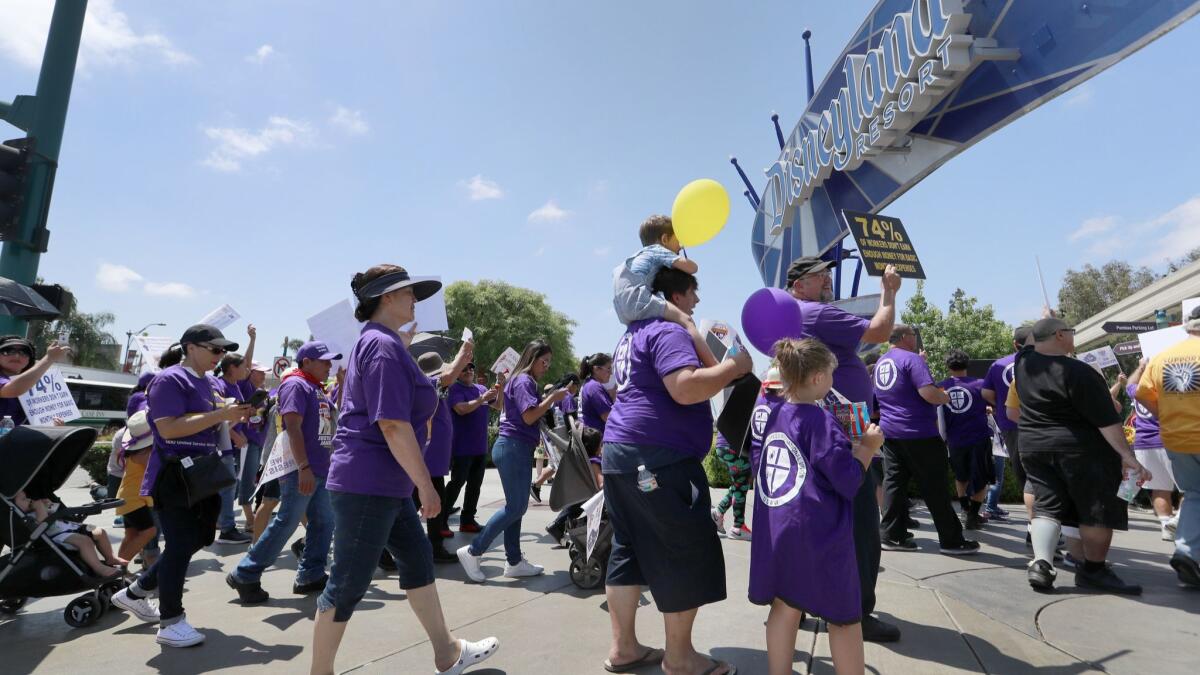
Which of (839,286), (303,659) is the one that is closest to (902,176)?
(839,286)

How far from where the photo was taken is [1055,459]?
423 centimetres

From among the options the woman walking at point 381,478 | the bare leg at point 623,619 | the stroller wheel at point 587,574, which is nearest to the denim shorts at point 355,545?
the woman walking at point 381,478

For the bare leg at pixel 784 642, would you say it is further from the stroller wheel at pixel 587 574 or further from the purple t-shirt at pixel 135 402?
the purple t-shirt at pixel 135 402

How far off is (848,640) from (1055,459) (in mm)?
2985

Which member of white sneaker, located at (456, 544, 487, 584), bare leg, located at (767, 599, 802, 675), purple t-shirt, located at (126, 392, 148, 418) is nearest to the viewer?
bare leg, located at (767, 599, 802, 675)

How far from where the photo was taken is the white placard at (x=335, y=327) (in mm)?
5836

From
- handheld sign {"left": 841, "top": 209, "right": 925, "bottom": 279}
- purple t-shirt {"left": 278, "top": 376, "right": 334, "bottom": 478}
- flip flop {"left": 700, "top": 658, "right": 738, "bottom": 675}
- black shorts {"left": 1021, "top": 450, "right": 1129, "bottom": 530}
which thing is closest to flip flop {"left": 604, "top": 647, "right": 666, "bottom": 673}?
flip flop {"left": 700, "top": 658, "right": 738, "bottom": 675}

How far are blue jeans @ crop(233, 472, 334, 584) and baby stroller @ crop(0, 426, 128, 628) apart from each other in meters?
0.76

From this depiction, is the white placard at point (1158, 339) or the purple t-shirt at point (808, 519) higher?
the white placard at point (1158, 339)

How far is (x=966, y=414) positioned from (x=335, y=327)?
6824mm

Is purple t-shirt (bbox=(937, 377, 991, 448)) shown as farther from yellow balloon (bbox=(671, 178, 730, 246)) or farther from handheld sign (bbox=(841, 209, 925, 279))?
handheld sign (bbox=(841, 209, 925, 279))

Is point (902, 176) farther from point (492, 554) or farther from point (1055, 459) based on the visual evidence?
point (492, 554)

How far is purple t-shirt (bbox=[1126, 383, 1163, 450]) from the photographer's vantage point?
581cm

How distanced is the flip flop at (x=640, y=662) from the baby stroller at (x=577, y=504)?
1042mm
